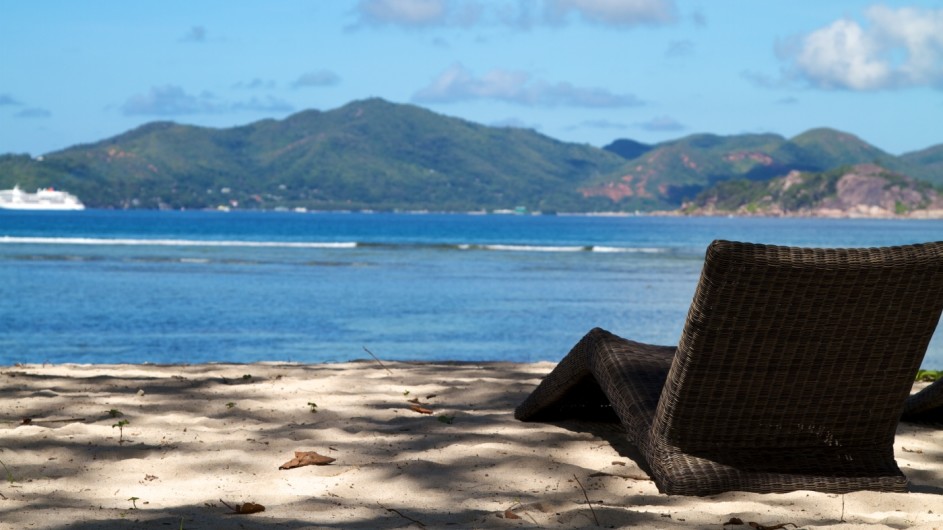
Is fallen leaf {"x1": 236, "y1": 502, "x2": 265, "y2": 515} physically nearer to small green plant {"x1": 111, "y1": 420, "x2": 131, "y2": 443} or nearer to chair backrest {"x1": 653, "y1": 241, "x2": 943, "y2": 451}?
small green plant {"x1": 111, "y1": 420, "x2": 131, "y2": 443}

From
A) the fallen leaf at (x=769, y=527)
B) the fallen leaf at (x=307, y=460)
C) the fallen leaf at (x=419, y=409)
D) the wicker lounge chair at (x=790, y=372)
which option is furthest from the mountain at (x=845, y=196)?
the fallen leaf at (x=769, y=527)

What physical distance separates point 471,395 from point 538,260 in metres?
36.4

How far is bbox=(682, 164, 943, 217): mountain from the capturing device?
568ft

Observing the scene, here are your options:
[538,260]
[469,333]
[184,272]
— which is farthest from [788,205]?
[469,333]

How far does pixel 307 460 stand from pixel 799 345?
192cm

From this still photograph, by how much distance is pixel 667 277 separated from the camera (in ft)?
99.7

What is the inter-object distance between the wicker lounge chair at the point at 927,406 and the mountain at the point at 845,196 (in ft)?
570

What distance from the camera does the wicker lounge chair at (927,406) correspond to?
17.1 feet

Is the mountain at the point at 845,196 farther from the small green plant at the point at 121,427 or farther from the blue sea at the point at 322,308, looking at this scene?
the small green plant at the point at 121,427

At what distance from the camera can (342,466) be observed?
419 centimetres

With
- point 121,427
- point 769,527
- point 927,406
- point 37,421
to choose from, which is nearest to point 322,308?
point 37,421

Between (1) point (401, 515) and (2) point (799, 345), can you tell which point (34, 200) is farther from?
(2) point (799, 345)

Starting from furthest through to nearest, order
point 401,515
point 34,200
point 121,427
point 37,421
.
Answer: point 34,200 → point 37,421 → point 121,427 → point 401,515

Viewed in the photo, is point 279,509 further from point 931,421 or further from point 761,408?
point 931,421
